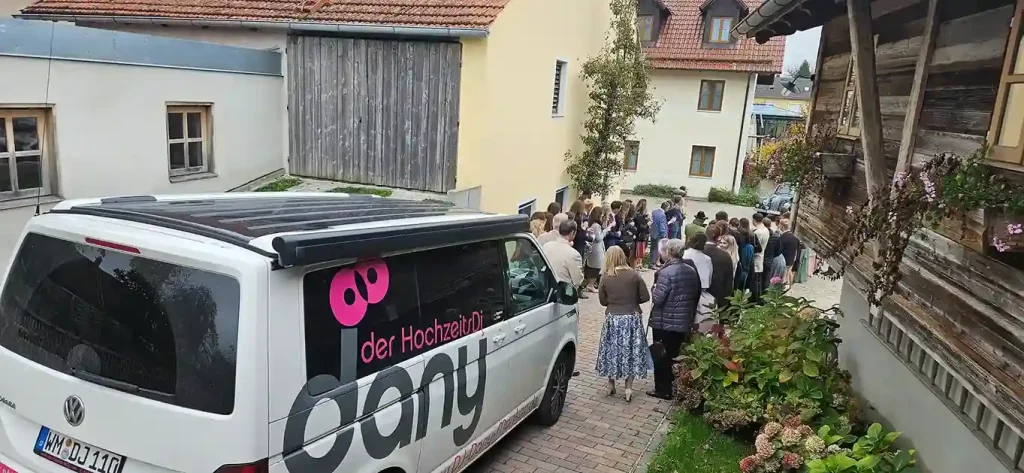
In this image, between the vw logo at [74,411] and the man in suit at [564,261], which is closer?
the vw logo at [74,411]

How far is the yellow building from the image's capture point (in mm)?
10141

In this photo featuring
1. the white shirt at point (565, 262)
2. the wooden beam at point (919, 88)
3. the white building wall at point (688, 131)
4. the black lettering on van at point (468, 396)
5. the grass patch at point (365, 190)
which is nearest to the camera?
the wooden beam at point (919, 88)

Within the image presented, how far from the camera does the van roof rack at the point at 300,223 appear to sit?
9.65 ft

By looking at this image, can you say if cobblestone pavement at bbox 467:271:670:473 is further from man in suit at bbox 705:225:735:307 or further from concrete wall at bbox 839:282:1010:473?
concrete wall at bbox 839:282:1010:473

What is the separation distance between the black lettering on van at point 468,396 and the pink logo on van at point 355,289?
35.4 inches

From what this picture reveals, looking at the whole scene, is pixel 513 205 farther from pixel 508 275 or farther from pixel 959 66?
pixel 959 66

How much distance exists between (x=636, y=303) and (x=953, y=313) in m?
3.35

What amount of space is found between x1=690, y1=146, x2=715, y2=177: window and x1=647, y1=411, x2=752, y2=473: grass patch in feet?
75.0

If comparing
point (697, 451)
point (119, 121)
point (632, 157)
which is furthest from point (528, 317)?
point (632, 157)

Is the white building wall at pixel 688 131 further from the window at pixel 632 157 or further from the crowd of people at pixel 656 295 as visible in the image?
the crowd of people at pixel 656 295

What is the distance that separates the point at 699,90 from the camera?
26.4 metres

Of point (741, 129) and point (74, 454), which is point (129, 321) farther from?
point (741, 129)

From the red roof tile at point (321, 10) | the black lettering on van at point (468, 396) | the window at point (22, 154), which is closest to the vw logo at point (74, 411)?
the black lettering on van at point (468, 396)

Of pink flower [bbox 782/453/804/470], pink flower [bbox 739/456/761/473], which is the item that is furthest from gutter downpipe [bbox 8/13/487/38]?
pink flower [bbox 782/453/804/470]
